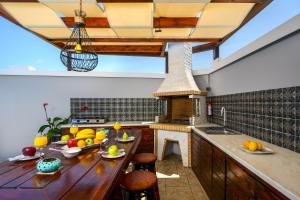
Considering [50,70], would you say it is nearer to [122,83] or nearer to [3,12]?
[122,83]

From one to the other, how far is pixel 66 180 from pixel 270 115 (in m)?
2.09

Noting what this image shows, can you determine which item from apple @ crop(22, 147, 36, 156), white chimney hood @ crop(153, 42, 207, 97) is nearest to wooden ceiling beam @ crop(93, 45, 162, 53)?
white chimney hood @ crop(153, 42, 207, 97)

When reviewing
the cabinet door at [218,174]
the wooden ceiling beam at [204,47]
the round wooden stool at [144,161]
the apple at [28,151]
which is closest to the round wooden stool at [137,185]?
the round wooden stool at [144,161]

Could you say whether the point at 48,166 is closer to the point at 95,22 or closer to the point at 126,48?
the point at 95,22

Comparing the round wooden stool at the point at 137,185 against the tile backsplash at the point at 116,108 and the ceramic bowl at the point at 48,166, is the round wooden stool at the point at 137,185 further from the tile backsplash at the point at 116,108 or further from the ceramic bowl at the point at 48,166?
the tile backsplash at the point at 116,108

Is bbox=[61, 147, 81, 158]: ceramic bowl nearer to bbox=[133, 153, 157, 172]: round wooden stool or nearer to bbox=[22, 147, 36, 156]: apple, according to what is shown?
bbox=[22, 147, 36, 156]: apple

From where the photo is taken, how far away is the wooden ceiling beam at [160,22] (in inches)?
99.9

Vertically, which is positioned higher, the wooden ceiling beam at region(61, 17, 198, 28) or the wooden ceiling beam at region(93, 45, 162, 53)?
the wooden ceiling beam at region(93, 45, 162, 53)

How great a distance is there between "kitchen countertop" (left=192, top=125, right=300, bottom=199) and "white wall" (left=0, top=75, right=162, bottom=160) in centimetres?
364

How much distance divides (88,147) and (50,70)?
3326 mm

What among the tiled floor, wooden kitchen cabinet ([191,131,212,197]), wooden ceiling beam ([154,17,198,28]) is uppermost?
wooden ceiling beam ([154,17,198,28])

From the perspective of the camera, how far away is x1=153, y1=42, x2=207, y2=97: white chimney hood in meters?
3.75

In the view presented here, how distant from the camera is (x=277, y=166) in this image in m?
1.24

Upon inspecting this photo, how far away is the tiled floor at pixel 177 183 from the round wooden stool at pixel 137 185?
2.91 ft
